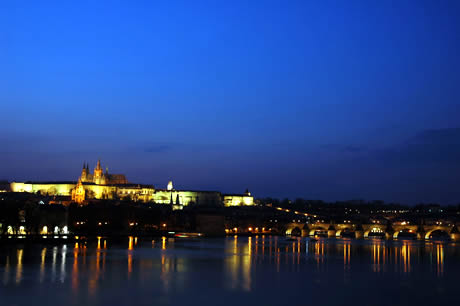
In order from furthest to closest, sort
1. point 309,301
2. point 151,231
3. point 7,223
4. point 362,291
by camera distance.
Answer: point 151,231, point 7,223, point 362,291, point 309,301

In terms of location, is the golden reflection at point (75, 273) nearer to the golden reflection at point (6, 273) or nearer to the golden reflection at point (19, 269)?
the golden reflection at point (19, 269)

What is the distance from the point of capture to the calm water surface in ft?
102

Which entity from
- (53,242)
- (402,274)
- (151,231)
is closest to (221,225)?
(151,231)

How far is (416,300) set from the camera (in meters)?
32.1

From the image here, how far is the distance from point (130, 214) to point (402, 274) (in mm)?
73374

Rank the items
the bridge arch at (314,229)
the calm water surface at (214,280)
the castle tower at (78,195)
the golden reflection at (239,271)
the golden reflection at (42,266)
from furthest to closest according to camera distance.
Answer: the castle tower at (78,195), the bridge arch at (314,229), the golden reflection at (42,266), the golden reflection at (239,271), the calm water surface at (214,280)

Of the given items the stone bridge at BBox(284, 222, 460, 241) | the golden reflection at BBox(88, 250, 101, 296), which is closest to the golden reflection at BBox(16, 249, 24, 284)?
the golden reflection at BBox(88, 250, 101, 296)

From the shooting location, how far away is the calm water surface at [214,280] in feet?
102

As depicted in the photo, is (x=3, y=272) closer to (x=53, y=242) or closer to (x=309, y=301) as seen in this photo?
(x=309, y=301)

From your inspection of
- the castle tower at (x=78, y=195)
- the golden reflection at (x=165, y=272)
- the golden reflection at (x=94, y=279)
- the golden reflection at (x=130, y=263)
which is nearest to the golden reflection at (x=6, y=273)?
the golden reflection at (x=94, y=279)

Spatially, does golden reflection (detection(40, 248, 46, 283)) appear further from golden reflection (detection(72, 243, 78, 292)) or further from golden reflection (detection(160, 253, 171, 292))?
golden reflection (detection(160, 253, 171, 292))

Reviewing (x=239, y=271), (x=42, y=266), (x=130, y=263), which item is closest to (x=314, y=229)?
(x=130, y=263)

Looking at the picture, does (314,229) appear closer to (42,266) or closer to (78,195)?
(78,195)

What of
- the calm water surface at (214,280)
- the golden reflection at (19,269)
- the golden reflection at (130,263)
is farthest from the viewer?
the golden reflection at (130,263)
